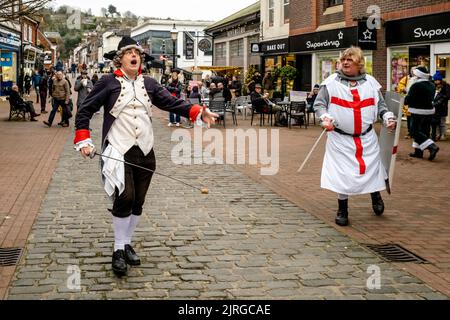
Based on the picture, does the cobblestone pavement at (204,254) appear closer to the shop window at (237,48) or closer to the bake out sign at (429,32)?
the bake out sign at (429,32)

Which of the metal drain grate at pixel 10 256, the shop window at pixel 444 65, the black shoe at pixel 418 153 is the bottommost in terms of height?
the metal drain grate at pixel 10 256

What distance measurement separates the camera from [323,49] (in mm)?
24828

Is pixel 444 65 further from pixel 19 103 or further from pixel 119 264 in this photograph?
pixel 119 264

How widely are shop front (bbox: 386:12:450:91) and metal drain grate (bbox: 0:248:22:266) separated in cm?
1439

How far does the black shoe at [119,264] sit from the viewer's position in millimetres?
5102

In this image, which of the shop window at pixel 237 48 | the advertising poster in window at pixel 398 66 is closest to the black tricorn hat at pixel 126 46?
the advertising poster in window at pixel 398 66

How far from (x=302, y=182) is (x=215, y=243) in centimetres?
412

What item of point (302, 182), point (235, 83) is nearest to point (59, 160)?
point (302, 182)

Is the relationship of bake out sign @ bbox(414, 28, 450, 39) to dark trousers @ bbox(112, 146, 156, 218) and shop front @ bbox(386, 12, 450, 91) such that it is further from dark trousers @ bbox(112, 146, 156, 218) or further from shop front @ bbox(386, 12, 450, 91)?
dark trousers @ bbox(112, 146, 156, 218)

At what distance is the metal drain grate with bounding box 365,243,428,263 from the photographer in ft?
18.7

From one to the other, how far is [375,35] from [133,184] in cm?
1700

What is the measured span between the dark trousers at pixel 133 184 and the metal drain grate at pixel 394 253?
2352 mm

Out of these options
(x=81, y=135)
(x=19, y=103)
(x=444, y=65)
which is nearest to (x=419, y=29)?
(x=444, y=65)

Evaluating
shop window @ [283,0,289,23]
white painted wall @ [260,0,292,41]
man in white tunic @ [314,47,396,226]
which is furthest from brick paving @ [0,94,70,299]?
shop window @ [283,0,289,23]
